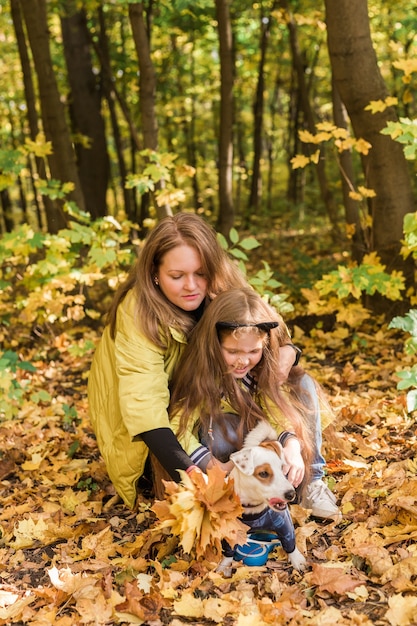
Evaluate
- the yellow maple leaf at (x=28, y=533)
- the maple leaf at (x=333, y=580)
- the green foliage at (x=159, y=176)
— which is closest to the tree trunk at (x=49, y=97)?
the green foliage at (x=159, y=176)

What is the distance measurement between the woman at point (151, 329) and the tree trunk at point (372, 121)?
2.43 metres

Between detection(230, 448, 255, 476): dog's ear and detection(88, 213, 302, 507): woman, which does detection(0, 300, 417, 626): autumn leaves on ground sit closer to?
detection(230, 448, 255, 476): dog's ear

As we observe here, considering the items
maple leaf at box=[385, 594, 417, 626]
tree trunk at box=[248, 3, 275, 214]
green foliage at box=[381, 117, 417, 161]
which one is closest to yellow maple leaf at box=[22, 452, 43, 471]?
maple leaf at box=[385, 594, 417, 626]

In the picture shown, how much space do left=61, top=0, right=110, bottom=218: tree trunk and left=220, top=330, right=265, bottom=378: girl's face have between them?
8091 millimetres

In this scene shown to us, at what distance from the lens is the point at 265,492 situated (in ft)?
7.79

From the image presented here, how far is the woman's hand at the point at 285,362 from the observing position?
298 cm

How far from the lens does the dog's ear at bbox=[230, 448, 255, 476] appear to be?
2369 mm

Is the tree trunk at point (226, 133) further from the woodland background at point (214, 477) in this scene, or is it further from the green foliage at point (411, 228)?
the green foliage at point (411, 228)

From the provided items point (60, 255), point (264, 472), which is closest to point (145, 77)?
point (60, 255)

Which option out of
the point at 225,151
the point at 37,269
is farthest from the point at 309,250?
the point at 37,269

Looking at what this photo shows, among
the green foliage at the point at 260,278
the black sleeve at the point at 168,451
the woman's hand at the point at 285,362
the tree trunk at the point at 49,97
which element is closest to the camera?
the black sleeve at the point at 168,451

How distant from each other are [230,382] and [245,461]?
52 centimetres

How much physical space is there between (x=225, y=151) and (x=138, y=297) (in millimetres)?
4366

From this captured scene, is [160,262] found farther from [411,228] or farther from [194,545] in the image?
[411,228]
